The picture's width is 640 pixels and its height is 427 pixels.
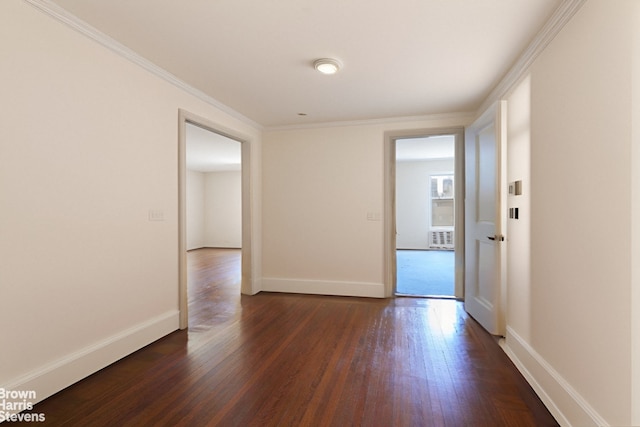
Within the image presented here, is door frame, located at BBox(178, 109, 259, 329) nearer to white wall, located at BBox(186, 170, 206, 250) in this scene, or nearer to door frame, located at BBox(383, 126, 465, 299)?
door frame, located at BBox(383, 126, 465, 299)

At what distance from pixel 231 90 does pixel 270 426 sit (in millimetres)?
3003

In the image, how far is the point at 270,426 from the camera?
165 cm

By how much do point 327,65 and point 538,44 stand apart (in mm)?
1551

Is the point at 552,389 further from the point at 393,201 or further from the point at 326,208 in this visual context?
the point at 326,208

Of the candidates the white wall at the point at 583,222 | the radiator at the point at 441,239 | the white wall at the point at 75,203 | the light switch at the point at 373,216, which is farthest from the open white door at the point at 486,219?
the radiator at the point at 441,239

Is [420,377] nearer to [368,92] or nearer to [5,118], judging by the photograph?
[368,92]

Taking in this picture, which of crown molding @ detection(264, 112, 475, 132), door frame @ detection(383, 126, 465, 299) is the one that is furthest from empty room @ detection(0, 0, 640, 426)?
door frame @ detection(383, 126, 465, 299)

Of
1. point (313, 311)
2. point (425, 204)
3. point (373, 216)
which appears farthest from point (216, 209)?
point (313, 311)

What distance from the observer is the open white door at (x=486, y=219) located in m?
2.69

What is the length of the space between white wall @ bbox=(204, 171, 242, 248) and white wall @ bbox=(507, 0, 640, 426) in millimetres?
8413

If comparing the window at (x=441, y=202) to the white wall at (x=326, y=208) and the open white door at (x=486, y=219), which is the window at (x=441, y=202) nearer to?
the white wall at (x=326, y=208)

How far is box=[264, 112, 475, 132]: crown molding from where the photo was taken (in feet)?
12.6

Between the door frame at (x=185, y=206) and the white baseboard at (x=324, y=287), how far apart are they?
302 mm

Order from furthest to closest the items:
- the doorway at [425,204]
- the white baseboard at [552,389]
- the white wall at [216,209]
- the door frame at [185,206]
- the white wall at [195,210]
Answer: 1. the white wall at [216,209]
2. the white wall at [195,210]
3. the doorway at [425,204]
4. the door frame at [185,206]
5. the white baseboard at [552,389]
